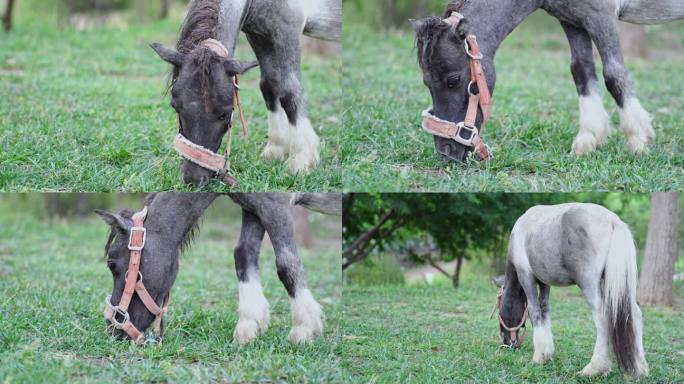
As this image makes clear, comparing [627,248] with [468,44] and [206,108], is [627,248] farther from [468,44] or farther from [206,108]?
[206,108]

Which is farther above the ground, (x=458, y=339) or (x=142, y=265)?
(x=142, y=265)

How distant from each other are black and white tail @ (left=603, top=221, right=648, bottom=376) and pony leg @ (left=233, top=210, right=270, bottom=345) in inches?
101

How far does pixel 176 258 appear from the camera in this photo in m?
5.67

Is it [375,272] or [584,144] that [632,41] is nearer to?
[375,272]

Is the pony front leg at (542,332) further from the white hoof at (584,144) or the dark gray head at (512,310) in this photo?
the white hoof at (584,144)

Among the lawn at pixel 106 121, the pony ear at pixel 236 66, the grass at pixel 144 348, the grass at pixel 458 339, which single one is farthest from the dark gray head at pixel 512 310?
the pony ear at pixel 236 66

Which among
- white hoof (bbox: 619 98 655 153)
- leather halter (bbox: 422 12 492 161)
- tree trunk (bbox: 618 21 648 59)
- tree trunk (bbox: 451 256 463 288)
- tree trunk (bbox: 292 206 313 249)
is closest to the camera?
leather halter (bbox: 422 12 492 161)

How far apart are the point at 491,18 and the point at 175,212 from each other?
2.98 metres

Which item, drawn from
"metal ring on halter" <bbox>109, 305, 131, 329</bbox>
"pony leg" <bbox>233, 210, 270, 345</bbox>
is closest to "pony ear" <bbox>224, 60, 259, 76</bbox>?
"pony leg" <bbox>233, 210, 270, 345</bbox>

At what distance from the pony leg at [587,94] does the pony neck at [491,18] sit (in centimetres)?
61

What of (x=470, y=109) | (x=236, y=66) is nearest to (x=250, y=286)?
(x=236, y=66)

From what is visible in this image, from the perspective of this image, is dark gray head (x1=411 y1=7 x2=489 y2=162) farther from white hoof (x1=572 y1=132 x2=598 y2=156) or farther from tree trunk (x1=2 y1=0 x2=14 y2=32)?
tree trunk (x1=2 y1=0 x2=14 y2=32)

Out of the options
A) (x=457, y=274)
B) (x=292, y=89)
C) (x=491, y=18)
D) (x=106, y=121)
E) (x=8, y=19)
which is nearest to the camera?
(x=491, y=18)

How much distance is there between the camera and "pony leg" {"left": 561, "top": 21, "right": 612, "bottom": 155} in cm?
660
